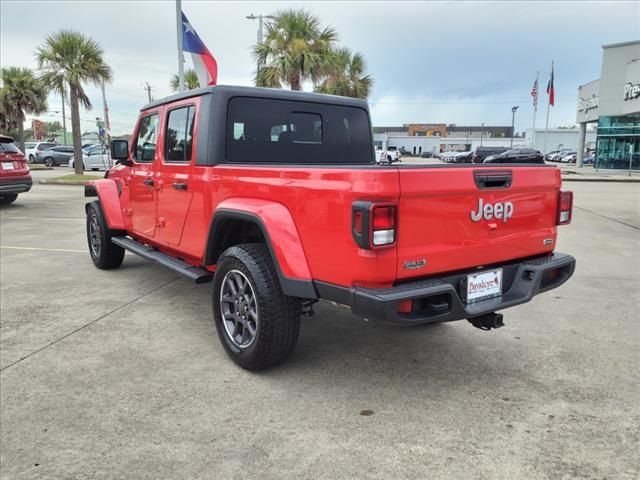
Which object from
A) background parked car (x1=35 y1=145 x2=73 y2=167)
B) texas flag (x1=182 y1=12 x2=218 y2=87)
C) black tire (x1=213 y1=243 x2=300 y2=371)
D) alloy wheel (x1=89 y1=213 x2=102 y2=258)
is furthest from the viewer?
background parked car (x1=35 y1=145 x2=73 y2=167)

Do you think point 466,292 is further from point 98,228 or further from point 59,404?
point 98,228

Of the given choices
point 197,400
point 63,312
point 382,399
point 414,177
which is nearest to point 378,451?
point 382,399

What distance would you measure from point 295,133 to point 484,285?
83.6 inches

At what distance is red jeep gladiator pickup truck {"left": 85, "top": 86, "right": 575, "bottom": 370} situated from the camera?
8.61 feet

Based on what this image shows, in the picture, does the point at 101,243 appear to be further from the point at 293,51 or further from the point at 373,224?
the point at 293,51

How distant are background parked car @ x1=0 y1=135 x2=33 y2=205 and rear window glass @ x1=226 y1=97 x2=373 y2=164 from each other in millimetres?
9658

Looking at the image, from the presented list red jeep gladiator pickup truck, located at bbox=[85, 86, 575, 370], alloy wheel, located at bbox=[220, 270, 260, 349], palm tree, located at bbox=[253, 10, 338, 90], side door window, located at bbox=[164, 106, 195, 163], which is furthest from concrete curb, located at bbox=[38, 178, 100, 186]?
alloy wheel, located at bbox=[220, 270, 260, 349]

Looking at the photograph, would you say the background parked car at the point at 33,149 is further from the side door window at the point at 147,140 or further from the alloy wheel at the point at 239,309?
the alloy wheel at the point at 239,309

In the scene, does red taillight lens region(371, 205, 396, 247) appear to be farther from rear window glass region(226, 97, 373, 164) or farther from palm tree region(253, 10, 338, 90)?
palm tree region(253, 10, 338, 90)

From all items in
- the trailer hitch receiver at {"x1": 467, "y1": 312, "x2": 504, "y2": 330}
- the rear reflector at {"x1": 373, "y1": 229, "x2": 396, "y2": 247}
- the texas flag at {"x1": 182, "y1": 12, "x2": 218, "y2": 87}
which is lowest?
the trailer hitch receiver at {"x1": 467, "y1": 312, "x2": 504, "y2": 330}

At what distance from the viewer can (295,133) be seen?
14.1 feet

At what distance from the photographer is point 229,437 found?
2627mm

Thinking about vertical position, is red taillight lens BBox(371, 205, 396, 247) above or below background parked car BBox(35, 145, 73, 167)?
below

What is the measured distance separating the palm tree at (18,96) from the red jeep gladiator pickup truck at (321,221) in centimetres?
3349
